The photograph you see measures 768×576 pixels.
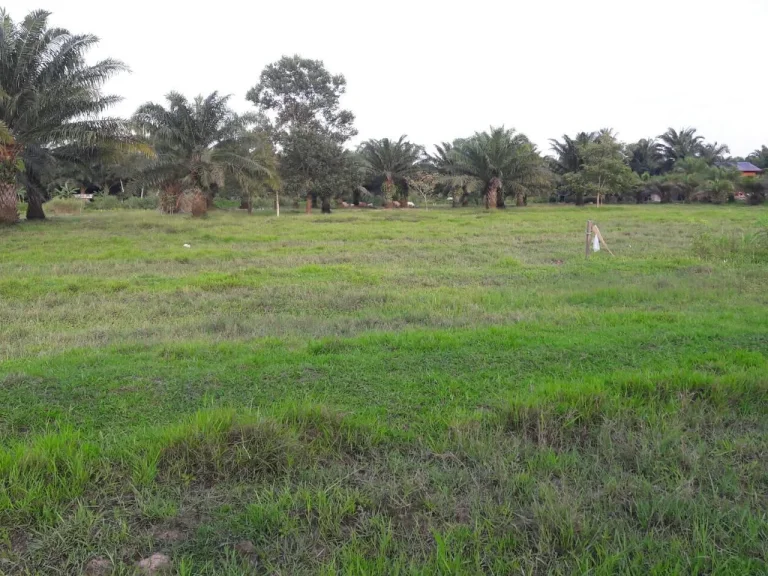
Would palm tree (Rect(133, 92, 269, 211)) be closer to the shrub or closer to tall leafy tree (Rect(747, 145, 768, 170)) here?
the shrub

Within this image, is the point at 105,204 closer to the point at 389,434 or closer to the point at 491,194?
the point at 491,194

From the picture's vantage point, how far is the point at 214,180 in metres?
26.1

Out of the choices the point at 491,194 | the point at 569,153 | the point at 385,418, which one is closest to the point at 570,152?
the point at 569,153

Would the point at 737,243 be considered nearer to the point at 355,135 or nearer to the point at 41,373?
the point at 41,373

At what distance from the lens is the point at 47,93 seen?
2005cm

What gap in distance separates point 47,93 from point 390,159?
2593 cm

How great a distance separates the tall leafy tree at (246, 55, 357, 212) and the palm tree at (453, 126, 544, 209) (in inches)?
296

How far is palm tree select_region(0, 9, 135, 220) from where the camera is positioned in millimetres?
19656

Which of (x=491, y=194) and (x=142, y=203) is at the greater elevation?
(x=491, y=194)

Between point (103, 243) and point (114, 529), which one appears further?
point (103, 243)

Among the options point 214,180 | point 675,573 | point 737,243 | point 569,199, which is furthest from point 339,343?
point 569,199

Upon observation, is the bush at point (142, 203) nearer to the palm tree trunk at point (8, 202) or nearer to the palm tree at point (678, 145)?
the palm tree trunk at point (8, 202)

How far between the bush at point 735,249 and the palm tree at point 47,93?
18613mm

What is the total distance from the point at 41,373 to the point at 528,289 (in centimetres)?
662
